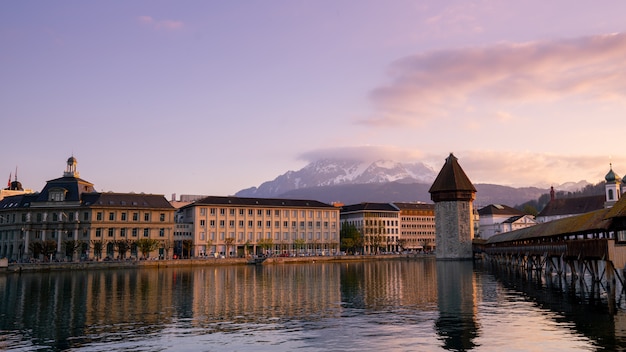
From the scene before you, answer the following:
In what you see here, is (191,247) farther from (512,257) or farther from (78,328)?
(78,328)

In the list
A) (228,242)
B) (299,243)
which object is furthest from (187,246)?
(299,243)

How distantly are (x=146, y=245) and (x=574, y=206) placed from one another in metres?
125

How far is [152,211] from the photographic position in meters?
123

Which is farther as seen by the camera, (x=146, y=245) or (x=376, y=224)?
(x=376, y=224)

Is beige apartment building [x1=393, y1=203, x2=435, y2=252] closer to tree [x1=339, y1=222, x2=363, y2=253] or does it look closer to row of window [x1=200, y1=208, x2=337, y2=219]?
tree [x1=339, y1=222, x2=363, y2=253]

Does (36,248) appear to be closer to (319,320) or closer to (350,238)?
(350,238)

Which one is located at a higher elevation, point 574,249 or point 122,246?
point 122,246

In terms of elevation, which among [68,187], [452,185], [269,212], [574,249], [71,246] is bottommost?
[574,249]

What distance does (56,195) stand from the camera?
4616 inches

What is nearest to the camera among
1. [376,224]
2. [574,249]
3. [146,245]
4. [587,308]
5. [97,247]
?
[587,308]

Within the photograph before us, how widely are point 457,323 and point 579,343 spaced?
6.94m

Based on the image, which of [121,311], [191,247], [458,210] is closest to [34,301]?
[121,311]

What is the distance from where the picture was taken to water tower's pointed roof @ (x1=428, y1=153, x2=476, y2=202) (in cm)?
14375

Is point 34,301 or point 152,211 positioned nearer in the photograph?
point 34,301
